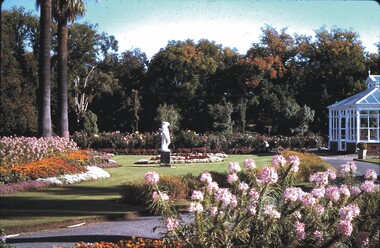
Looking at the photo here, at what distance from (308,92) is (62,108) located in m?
10.7

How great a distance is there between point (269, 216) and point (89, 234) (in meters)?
3.97

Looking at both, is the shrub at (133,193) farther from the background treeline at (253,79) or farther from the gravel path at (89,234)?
the background treeline at (253,79)

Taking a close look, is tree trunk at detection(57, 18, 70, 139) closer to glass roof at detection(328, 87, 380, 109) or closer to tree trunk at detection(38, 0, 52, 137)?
tree trunk at detection(38, 0, 52, 137)

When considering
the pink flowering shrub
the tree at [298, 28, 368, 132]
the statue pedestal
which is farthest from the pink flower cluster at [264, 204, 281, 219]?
the statue pedestal

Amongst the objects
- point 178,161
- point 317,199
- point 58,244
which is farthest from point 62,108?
point 317,199

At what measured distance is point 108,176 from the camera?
13.8 metres

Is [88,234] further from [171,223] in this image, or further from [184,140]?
[184,140]

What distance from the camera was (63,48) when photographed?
1641 centimetres

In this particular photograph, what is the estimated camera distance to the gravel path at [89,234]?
6.62 meters

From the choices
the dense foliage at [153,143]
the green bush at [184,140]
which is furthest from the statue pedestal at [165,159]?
the green bush at [184,140]

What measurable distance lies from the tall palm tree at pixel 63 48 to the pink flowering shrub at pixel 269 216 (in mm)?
12267

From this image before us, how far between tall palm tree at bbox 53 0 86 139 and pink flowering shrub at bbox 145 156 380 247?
12267mm

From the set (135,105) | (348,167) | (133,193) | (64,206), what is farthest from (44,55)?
(348,167)

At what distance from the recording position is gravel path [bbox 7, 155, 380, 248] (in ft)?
21.7
